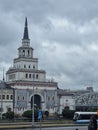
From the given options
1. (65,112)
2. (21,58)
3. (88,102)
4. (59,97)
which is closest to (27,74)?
(21,58)

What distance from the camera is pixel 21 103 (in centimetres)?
12662

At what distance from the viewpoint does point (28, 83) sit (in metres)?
129

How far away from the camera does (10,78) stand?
5413 inches

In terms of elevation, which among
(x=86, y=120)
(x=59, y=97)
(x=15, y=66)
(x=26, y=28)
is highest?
(x=26, y=28)

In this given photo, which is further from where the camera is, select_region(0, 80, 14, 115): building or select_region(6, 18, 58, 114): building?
select_region(6, 18, 58, 114): building

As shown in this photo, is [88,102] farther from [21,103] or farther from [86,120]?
[86,120]

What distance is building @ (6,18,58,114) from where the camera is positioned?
127 metres

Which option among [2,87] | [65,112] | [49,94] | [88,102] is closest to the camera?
[65,112]

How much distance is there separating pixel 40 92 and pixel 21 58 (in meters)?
12.5

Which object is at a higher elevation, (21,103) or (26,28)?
(26,28)

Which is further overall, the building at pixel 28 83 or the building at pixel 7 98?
the building at pixel 28 83

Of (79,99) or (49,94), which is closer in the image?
(49,94)

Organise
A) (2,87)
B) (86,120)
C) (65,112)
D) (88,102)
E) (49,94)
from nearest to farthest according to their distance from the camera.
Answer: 1. (86,120)
2. (65,112)
3. (2,87)
4. (49,94)
5. (88,102)

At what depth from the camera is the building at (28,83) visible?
127m
